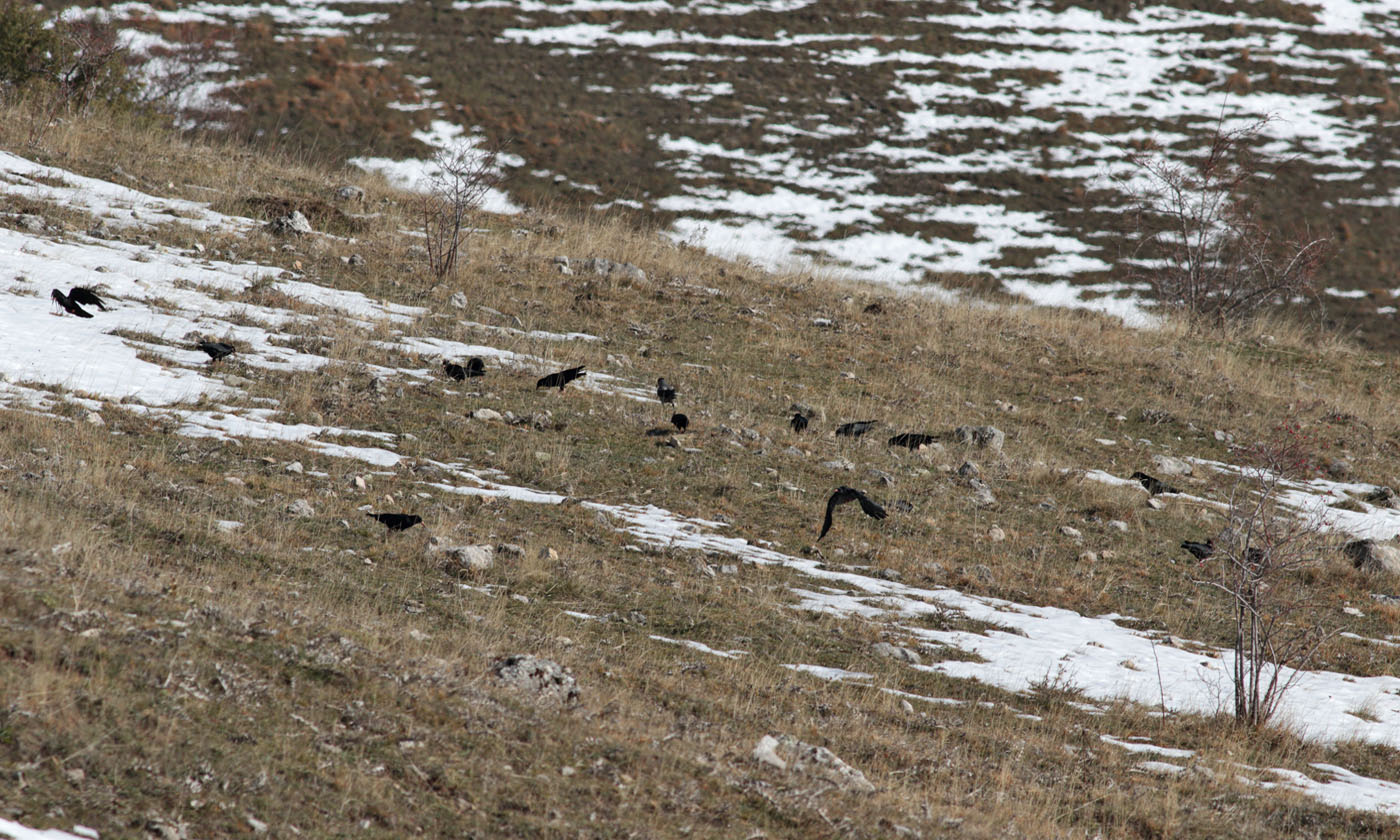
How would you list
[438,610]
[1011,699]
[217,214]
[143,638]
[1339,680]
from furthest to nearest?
[217,214] < [1339,680] < [1011,699] < [438,610] < [143,638]

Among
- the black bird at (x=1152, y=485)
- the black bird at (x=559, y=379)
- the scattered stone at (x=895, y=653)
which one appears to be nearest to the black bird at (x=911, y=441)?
the black bird at (x=1152, y=485)

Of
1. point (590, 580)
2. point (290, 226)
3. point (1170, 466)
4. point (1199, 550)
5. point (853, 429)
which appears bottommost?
point (1170, 466)

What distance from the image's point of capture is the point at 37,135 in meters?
16.6

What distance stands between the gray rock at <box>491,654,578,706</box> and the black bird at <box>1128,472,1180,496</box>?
9.46 metres

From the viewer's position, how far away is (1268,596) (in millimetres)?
9375

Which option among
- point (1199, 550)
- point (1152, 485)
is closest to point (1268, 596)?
point (1199, 550)

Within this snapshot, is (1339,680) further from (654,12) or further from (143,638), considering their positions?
(654,12)

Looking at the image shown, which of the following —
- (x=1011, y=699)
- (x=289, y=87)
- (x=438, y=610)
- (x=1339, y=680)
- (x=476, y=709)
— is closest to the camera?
(x=476, y=709)

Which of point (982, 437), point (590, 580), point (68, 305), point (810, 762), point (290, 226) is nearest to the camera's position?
point (810, 762)

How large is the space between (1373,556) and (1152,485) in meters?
2.55

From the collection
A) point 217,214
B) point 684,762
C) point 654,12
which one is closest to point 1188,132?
point 654,12

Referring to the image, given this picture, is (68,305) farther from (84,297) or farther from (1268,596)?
(1268,596)

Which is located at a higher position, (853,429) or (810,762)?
(810,762)

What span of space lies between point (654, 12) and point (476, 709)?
51039mm
